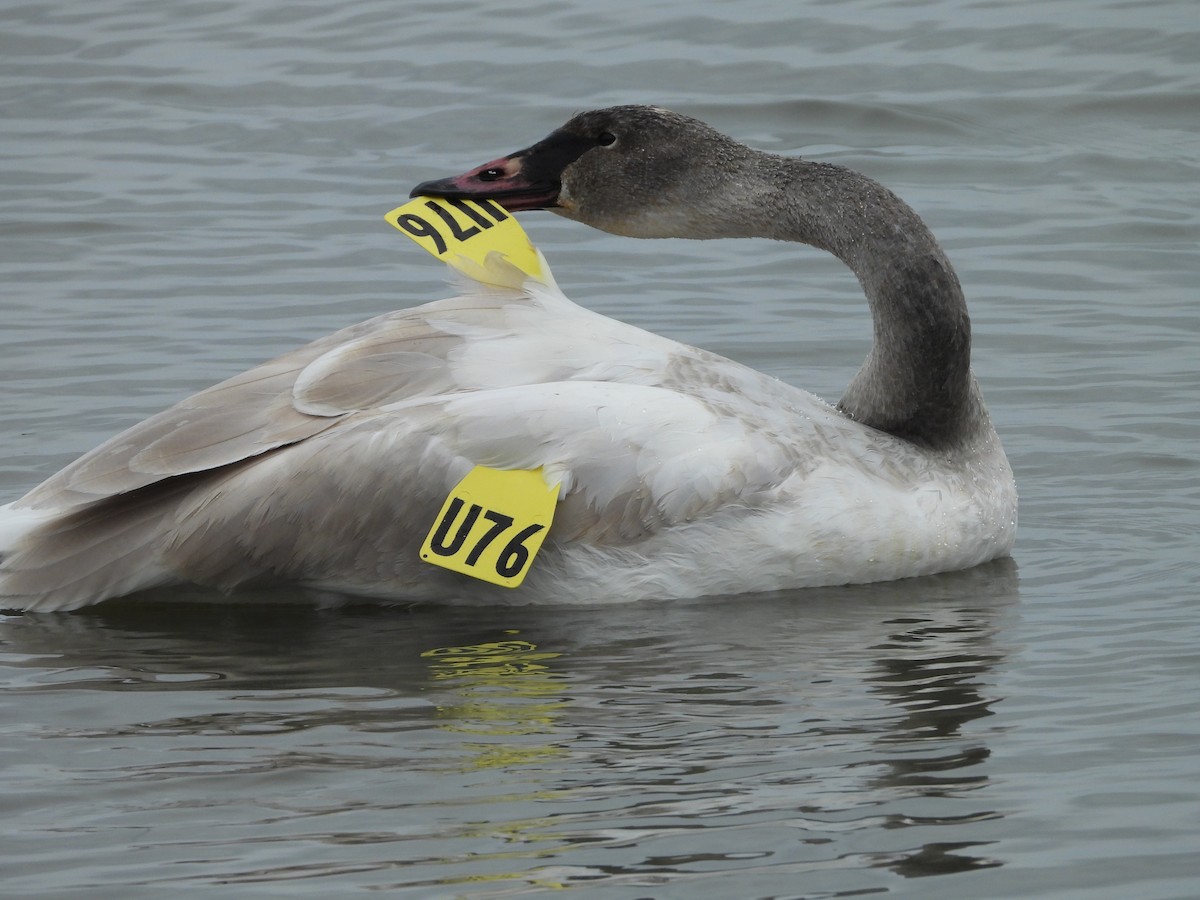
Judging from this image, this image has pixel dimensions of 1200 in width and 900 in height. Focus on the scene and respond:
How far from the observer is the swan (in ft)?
20.8

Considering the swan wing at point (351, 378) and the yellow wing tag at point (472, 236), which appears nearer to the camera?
the swan wing at point (351, 378)

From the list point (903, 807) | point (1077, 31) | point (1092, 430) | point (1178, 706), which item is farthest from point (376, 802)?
point (1077, 31)

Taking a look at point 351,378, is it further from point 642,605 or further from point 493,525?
point 642,605

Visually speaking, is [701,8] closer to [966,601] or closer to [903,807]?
[966,601]

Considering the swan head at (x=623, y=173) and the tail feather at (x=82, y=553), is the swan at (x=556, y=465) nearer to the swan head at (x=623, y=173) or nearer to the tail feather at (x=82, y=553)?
the tail feather at (x=82, y=553)

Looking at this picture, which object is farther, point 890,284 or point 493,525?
point 890,284

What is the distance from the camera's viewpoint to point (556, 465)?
630 centimetres

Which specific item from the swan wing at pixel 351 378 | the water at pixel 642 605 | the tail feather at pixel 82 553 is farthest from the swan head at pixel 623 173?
the tail feather at pixel 82 553

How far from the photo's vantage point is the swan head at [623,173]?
24.2 feet

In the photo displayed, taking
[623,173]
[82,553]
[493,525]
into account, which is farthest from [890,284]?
[82,553]

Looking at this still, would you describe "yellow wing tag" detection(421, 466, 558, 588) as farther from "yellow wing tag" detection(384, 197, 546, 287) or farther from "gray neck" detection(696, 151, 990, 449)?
"gray neck" detection(696, 151, 990, 449)

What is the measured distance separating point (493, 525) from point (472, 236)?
146 centimetres

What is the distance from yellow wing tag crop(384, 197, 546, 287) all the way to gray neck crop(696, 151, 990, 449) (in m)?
0.68

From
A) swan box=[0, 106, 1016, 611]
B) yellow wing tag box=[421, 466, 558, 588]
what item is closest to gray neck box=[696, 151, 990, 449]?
swan box=[0, 106, 1016, 611]
